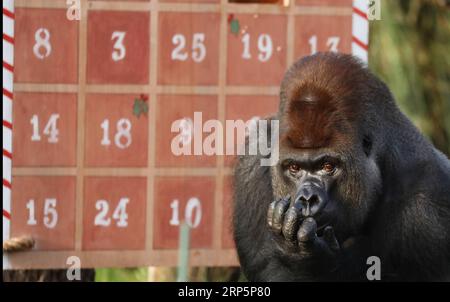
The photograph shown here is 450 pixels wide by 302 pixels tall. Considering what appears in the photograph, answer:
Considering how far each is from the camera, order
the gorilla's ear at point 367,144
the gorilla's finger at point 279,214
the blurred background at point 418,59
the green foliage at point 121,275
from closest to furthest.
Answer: the gorilla's finger at point 279,214, the gorilla's ear at point 367,144, the green foliage at point 121,275, the blurred background at point 418,59

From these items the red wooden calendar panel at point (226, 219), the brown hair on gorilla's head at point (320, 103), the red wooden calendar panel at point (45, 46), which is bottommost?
the red wooden calendar panel at point (226, 219)

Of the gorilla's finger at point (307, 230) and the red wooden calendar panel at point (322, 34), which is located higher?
the red wooden calendar panel at point (322, 34)

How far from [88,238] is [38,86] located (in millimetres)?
853

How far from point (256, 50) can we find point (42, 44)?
1.15m

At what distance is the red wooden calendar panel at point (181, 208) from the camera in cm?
585

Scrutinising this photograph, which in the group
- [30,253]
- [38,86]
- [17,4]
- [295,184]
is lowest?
[30,253]

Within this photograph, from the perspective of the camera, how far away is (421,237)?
185 inches

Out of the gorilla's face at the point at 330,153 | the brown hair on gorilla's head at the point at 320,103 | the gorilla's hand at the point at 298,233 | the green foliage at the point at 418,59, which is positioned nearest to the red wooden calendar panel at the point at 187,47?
the brown hair on gorilla's head at the point at 320,103

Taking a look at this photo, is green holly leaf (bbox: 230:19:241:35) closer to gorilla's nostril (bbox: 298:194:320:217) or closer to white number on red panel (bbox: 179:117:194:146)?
white number on red panel (bbox: 179:117:194:146)

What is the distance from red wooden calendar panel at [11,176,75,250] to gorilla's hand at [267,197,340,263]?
1.60 meters

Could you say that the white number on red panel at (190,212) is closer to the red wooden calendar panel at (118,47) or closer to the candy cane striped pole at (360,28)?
the red wooden calendar panel at (118,47)

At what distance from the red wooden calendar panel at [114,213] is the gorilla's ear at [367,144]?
154 centimetres

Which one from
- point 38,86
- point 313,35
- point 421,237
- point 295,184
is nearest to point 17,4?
point 38,86

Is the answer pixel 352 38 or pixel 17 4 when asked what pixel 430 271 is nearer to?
pixel 352 38
